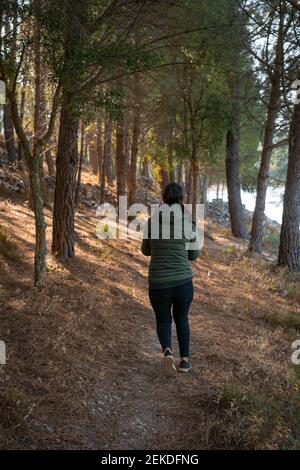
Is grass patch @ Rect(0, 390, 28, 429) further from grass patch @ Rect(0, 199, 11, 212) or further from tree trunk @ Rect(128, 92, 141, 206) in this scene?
tree trunk @ Rect(128, 92, 141, 206)

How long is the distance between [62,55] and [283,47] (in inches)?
349

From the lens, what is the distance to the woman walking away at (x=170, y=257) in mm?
4836

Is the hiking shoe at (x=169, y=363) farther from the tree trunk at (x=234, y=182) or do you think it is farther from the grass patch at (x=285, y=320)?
the tree trunk at (x=234, y=182)

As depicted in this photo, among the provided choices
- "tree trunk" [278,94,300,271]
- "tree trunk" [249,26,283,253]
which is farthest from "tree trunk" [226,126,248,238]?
"tree trunk" [278,94,300,271]

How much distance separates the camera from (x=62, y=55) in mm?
6488

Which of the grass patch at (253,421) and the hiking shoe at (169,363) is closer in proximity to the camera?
the grass patch at (253,421)

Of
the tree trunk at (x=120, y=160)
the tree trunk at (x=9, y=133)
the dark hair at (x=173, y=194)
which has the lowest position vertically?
the dark hair at (x=173, y=194)

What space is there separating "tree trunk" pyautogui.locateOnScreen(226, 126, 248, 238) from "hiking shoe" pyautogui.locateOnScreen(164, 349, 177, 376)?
14.0 m

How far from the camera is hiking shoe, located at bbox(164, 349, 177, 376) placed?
503 cm

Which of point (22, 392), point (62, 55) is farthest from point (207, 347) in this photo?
point (62, 55)

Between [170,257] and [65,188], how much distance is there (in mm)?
4889

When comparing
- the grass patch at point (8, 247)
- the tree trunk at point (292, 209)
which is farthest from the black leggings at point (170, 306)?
the tree trunk at point (292, 209)

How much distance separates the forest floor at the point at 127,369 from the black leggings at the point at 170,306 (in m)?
0.48
